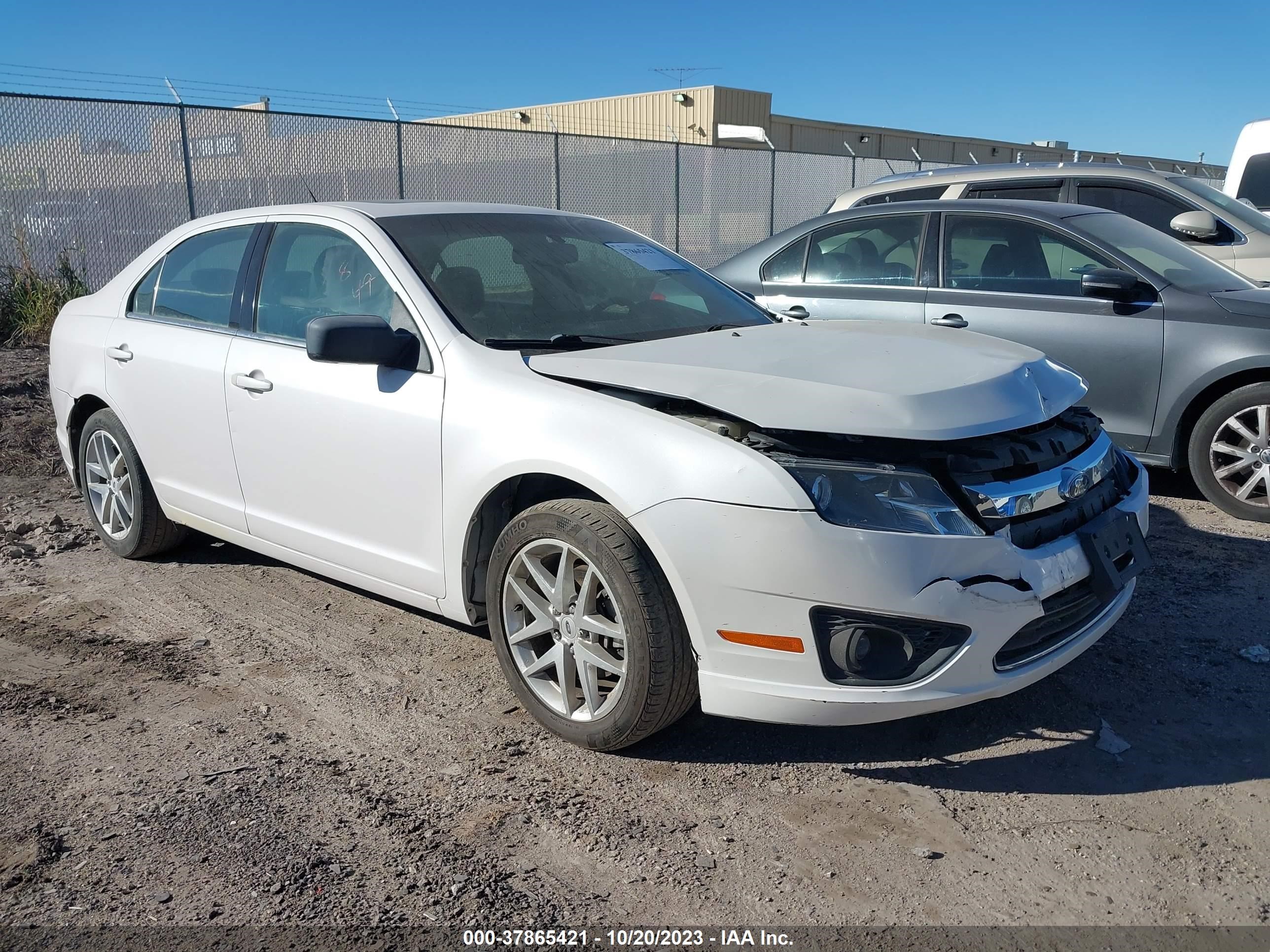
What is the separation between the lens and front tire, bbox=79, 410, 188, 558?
4.89 meters

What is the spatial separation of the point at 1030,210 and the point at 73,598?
5458mm

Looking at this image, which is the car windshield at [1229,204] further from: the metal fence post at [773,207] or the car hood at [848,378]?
the metal fence post at [773,207]

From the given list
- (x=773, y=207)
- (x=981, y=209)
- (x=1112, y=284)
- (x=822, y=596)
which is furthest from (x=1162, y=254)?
(x=773, y=207)

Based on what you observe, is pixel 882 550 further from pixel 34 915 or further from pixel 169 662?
pixel 169 662

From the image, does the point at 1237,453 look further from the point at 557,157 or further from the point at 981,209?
the point at 557,157

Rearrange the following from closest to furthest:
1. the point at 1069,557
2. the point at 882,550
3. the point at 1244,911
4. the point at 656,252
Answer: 1. the point at 1244,911
2. the point at 882,550
3. the point at 1069,557
4. the point at 656,252

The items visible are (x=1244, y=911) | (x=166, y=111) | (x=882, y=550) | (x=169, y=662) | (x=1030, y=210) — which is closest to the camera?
(x=1244, y=911)

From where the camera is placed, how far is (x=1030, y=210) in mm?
6254

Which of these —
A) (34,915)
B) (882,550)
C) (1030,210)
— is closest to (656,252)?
(882,550)

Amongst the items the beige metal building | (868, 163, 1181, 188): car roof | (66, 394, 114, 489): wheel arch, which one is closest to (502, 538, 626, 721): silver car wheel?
(66, 394, 114, 489): wheel arch

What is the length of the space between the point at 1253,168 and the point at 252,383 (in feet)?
34.5

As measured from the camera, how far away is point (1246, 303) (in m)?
5.48

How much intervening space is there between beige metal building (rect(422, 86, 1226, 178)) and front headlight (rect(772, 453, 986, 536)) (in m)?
26.6

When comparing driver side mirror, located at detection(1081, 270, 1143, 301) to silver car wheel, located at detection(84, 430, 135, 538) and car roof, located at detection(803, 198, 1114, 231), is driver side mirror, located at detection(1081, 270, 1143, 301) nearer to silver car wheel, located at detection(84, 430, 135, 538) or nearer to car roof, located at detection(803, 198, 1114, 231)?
car roof, located at detection(803, 198, 1114, 231)
